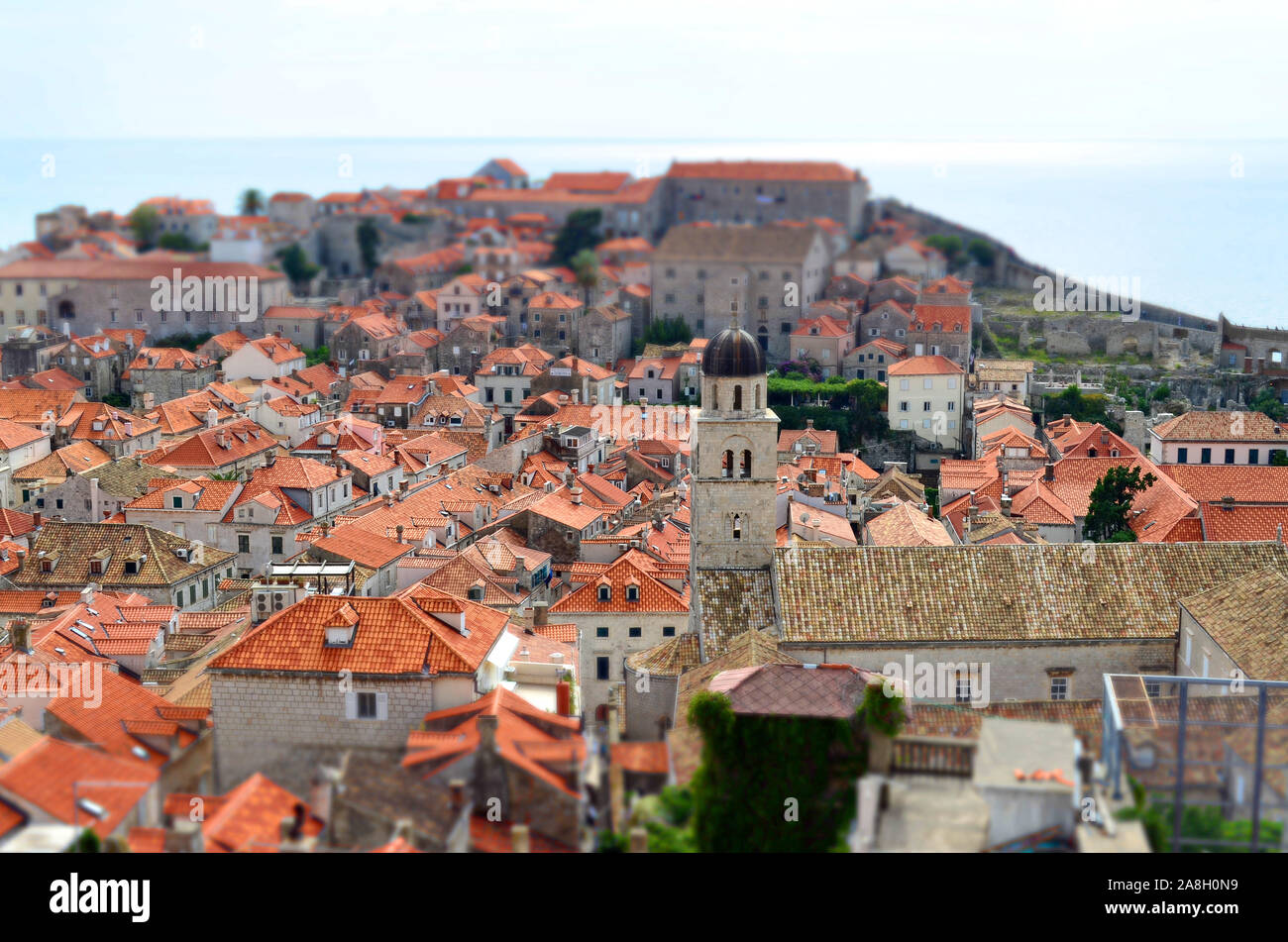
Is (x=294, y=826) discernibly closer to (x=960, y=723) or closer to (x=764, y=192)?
(x=960, y=723)

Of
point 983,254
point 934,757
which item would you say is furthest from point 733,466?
point 983,254

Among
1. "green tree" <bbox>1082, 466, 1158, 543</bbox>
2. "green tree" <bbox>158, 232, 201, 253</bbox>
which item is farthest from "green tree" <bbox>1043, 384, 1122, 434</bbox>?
"green tree" <bbox>158, 232, 201, 253</bbox>

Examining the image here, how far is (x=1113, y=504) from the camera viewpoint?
20.8 metres

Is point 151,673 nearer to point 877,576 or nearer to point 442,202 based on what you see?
point 877,576

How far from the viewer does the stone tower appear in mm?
14109

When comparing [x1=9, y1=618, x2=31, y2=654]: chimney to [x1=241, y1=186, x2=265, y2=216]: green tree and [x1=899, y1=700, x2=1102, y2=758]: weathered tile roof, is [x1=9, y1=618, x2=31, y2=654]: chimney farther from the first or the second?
[x1=241, y1=186, x2=265, y2=216]: green tree

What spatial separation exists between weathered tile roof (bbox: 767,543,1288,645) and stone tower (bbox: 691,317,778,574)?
66 cm

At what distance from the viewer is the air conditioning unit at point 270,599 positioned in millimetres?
12602

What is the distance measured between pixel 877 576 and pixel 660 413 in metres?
21.5

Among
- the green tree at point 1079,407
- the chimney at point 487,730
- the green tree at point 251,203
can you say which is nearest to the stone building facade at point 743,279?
the green tree at point 1079,407

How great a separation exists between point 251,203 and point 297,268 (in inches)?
655

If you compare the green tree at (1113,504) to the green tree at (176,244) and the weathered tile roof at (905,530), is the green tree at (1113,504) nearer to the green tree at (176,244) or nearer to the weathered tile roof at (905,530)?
the weathered tile roof at (905,530)

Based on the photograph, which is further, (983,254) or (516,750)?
(983,254)
